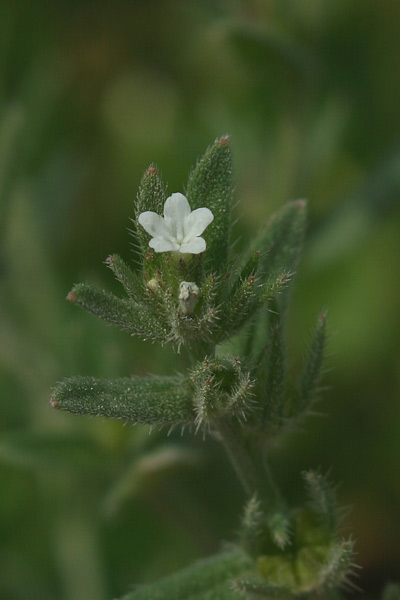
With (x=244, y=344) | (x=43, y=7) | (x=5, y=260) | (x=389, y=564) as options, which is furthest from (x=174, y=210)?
(x=43, y=7)

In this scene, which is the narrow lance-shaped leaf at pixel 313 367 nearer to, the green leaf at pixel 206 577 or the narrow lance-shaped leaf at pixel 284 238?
the narrow lance-shaped leaf at pixel 284 238

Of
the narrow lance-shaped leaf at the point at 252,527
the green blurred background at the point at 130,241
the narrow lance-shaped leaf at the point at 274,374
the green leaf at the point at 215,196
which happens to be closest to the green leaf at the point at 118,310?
the green leaf at the point at 215,196

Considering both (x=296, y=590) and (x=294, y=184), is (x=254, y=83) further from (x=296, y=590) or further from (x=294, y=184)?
(x=296, y=590)

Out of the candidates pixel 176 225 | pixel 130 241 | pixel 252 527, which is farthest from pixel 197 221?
pixel 130 241

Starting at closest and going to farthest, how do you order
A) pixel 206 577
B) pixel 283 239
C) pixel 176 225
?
pixel 176 225, pixel 206 577, pixel 283 239

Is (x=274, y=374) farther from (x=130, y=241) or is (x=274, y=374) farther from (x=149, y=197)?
(x=130, y=241)

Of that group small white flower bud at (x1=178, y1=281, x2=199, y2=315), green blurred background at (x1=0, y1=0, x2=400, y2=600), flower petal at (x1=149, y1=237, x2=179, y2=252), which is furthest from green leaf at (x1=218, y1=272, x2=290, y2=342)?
green blurred background at (x1=0, y1=0, x2=400, y2=600)
